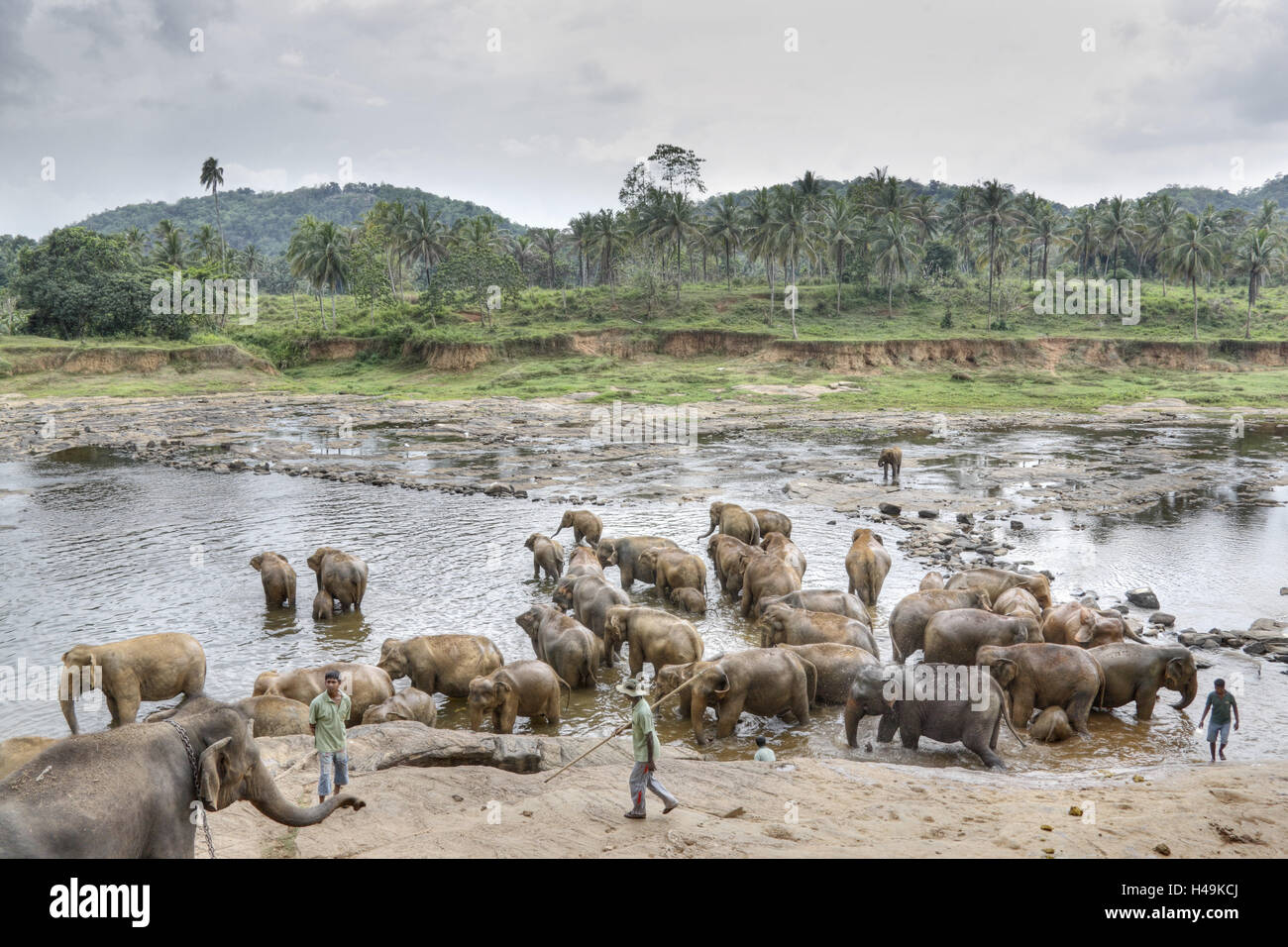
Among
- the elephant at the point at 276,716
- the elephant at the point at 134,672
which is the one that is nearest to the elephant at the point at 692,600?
the elephant at the point at 276,716

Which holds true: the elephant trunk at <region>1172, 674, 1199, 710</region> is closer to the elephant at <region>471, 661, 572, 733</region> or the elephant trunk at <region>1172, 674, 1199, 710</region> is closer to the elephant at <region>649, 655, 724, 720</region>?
the elephant at <region>649, 655, 724, 720</region>

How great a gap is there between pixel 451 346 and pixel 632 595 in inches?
2272

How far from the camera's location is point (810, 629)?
13297 millimetres

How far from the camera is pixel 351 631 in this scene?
1619 centimetres

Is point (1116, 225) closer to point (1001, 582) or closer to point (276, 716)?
point (1001, 582)

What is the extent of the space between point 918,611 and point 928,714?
341 cm

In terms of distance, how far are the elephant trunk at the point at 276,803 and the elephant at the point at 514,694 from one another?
4.90 metres

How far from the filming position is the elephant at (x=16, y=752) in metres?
7.62

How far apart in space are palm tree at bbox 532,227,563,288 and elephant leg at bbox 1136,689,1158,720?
107m

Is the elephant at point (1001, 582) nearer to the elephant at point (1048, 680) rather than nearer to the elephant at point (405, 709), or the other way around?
the elephant at point (1048, 680)

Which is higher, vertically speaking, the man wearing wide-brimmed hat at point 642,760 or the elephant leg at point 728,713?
the man wearing wide-brimmed hat at point 642,760

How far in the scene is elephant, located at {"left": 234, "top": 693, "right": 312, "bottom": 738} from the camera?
10492mm

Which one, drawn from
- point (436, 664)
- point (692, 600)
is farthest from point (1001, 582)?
point (436, 664)
